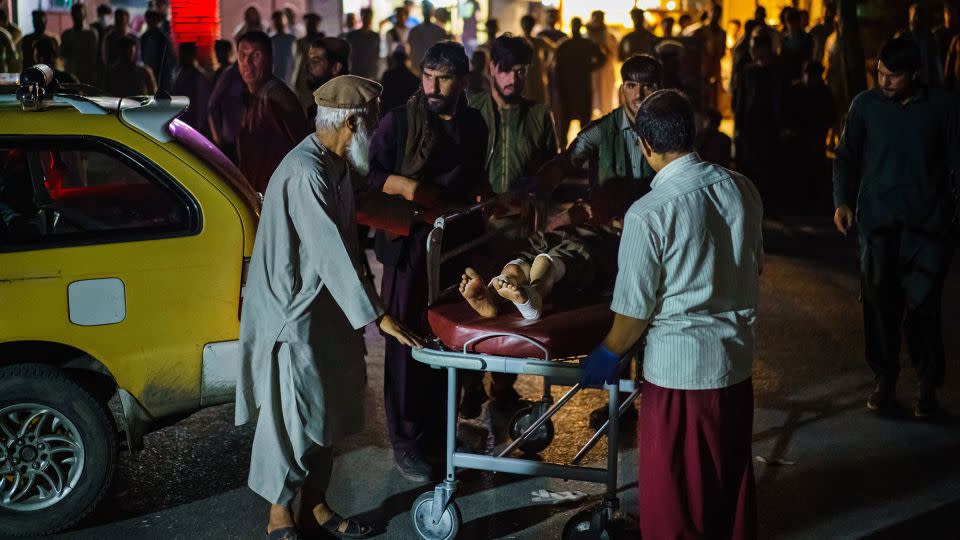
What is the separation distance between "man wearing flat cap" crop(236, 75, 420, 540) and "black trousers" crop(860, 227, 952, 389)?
3.03m

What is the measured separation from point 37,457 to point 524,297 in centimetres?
213

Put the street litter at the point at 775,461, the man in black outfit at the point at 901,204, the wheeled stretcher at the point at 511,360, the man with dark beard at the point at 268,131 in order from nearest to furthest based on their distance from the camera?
the wheeled stretcher at the point at 511,360, the street litter at the point at 775,461, the man in black outfit at the point at 901,204, the man with dark beard at the point at 268,131

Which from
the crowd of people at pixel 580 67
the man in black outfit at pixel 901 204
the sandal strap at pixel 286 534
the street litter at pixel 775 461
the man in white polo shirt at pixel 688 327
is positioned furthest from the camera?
the crowd of people at pixel 580 67

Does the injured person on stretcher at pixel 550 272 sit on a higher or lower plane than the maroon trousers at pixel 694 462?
higher

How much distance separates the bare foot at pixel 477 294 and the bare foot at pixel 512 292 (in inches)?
2.8

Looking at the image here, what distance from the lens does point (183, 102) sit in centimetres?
520

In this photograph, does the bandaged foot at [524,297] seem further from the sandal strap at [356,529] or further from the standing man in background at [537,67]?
the standing man in background at [537,67]

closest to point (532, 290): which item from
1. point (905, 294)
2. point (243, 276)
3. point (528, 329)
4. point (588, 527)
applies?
point (528, 329)

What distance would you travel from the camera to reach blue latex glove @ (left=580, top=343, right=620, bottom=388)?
13.5ft

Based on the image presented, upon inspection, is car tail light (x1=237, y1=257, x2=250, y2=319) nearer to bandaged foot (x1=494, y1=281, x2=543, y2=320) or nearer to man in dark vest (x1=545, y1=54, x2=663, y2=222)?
bandaged foot (x1=494, y1=281, x2=543, y2=320)

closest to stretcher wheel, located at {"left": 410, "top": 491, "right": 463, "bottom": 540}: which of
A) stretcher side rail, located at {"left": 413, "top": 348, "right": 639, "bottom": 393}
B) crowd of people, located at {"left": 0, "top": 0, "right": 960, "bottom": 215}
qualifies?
stretcher side rail, located at {"left": 413, "top": 348, "right": 639, "bottom": 393}

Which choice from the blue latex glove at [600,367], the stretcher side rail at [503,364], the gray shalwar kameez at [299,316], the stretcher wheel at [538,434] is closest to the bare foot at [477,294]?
the stretcher side rail at [503,364]

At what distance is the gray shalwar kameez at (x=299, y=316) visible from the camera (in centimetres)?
446

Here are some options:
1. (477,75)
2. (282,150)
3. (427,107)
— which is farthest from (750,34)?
(427,107)
